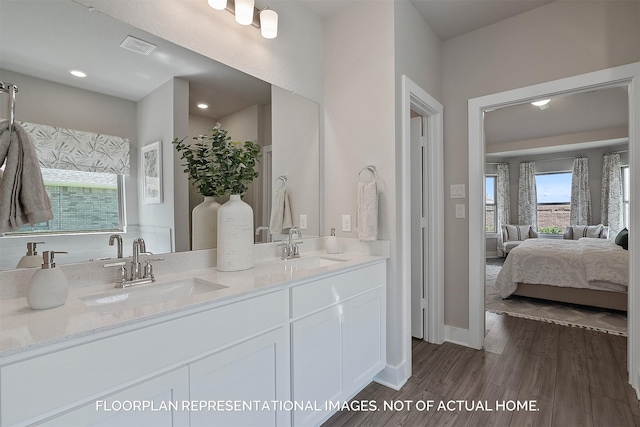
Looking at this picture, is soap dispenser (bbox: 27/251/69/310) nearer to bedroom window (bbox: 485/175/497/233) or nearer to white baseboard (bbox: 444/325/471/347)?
white baseboard (bbox: 444/325/471/347)


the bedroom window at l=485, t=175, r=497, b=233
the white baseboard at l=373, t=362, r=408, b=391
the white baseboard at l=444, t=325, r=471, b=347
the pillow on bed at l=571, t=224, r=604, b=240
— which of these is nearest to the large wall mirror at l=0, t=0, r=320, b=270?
the white baseboard at l=373, t=362, r=408, b=391

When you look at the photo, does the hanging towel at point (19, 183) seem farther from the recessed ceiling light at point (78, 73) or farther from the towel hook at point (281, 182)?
the towel hook at point (281, 182)

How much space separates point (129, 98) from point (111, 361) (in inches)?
44.5

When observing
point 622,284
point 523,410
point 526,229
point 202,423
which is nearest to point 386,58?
point 202,423

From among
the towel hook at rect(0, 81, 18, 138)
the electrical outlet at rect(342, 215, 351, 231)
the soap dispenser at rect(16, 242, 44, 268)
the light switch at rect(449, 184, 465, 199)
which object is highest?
the towel hook at rect(0, 81, 18, 138)

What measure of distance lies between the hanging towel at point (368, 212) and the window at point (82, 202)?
135cm

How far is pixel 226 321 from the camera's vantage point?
1119 millimetres

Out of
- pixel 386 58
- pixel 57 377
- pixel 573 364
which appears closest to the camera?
pixel 57 377

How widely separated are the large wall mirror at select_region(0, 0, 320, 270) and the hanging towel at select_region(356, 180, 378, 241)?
621 millimetres

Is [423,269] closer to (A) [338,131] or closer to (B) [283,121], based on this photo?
(A) [338,131]

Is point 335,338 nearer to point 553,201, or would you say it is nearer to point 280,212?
point 280,212

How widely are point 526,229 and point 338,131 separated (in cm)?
670

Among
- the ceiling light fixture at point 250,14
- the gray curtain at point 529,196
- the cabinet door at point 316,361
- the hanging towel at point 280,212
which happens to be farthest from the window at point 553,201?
the ceiling light fixture at point 250,14

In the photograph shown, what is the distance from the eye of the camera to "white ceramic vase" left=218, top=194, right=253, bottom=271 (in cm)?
155
